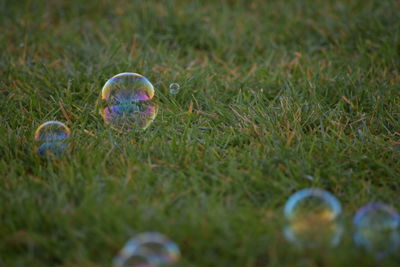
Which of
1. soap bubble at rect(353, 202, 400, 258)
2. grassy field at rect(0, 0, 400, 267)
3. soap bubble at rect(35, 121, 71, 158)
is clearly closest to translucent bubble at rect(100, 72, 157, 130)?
grassy field at rect(0, 0, 400, 267)

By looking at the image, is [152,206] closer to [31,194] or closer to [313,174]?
[31,194]

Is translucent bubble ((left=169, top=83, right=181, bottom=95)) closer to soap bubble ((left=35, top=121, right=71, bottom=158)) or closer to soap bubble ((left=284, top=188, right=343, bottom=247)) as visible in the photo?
soap bubble ((left=35, top=121, right=71, bottom=158))

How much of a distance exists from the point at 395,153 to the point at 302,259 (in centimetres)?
99

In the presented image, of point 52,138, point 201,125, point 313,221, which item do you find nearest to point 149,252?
point 313,221

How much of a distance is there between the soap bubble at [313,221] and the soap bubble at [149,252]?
46 centimetres

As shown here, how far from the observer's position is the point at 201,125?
2828 mm

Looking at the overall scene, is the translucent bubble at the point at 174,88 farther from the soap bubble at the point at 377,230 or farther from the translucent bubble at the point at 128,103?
the soap bubble at the point at 377,230

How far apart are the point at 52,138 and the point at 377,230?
1595 millimetres

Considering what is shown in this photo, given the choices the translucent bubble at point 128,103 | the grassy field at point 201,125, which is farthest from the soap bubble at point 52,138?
the translucent bubble at point 128,103

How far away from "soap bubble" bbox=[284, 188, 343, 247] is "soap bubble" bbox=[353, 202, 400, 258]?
0.08m

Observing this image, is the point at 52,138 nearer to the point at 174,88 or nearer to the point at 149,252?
the point at 174,88

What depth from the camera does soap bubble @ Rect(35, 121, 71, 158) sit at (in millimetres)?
2479

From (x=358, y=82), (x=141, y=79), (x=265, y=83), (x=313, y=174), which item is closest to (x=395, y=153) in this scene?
(x=313, y=174)

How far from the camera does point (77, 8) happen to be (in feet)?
14.7
